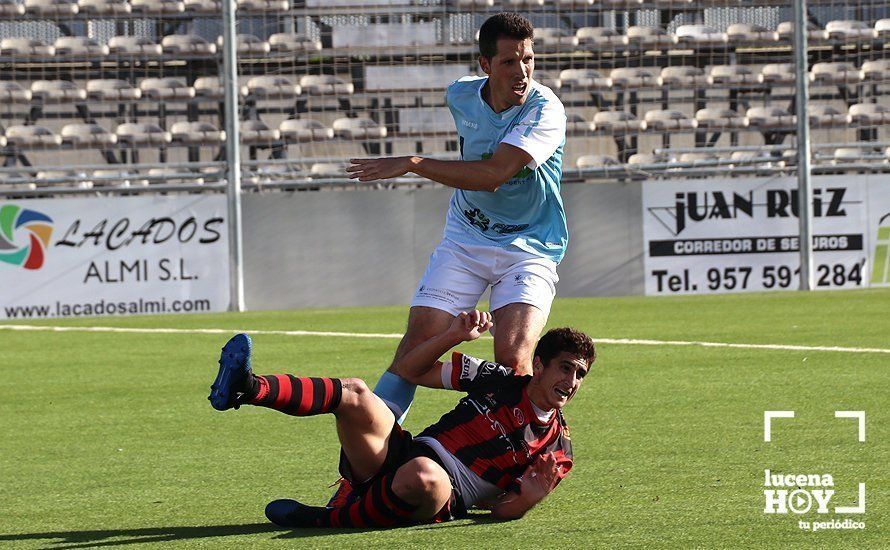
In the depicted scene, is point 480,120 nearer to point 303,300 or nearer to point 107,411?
point 107,411

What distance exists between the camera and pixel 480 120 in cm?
595

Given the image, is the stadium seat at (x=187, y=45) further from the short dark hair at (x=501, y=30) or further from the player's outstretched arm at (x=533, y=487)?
the player's outstretched arm at (x=533, y=487)

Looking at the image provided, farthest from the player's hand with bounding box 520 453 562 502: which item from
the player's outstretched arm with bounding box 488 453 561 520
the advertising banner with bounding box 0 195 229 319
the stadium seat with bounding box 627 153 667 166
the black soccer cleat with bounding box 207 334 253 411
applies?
the stadium seat with bounding box 627 153 667 166

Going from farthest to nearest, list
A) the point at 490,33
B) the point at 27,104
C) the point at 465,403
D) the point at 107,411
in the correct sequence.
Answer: the point at 27,104 → the point at 107,411 → the point at 490,33 → the point at 465,403

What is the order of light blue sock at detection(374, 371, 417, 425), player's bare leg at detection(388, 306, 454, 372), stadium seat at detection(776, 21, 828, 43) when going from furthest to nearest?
stadium seat at detection(776, 21, 828, 43), player's bare leg at detection(388, 306, 454, 372), light blue sock at detection(374, 371, 417, 425)

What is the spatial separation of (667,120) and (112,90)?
8093 millimetres

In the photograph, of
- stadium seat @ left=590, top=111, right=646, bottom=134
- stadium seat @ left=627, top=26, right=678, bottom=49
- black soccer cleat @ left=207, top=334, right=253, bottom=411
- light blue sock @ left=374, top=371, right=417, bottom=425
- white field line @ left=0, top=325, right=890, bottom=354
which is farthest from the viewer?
stadium seat @ left=627, top=26, right=678, bottom=49

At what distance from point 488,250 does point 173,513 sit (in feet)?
6.13

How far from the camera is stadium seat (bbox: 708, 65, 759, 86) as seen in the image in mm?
20203

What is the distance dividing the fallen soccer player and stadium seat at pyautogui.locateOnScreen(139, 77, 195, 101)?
1539 cm

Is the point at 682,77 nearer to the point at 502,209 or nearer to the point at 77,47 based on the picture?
the point at 77,47

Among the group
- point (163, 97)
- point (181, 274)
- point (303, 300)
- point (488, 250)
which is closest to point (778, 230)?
point (303, 300)

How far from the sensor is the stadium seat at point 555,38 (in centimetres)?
1961

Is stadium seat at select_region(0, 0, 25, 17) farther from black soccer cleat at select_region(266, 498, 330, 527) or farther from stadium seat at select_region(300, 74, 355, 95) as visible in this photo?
black soccer cleat at select_region(266, 498, 330, 527)
